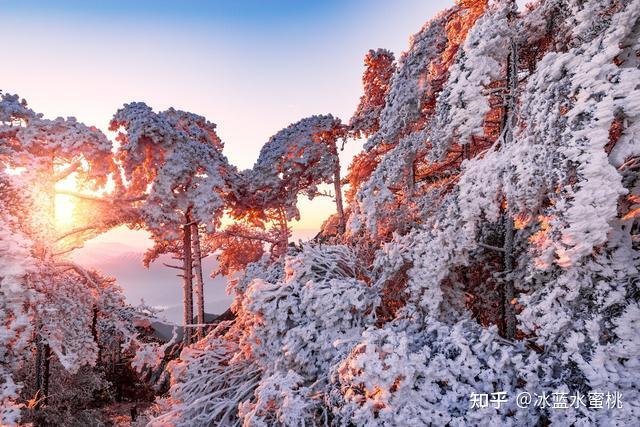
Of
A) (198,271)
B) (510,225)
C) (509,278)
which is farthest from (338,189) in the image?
(509,278)

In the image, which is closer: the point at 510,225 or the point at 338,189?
the point at 510,225

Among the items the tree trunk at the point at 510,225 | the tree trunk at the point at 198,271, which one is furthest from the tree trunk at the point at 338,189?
the tree trunk at the point at 510,225

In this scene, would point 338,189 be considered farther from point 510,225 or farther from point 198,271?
point 510,225

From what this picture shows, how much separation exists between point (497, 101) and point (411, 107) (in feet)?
5.36

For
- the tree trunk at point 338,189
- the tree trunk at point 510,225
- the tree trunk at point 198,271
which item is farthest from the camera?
the tree trunk at point 338,189

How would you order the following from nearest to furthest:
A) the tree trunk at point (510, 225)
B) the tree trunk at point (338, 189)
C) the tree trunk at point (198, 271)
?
the tree trunk at point (510, 225) < the tree trunk at point (198, 271) < the tree trunk at point (338, 189)

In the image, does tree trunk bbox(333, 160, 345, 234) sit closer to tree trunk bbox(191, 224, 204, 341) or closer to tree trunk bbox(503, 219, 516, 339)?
tree trunk bbox(191, 224, 204, 341)

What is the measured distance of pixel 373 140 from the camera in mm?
7680

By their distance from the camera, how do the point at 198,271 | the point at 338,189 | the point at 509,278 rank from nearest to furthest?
the point at 509,278 < the point at 198,271 < the point at 338,189

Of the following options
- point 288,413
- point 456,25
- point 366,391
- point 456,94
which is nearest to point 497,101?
point 456,94

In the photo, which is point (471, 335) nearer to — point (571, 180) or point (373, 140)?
point (571, 180)

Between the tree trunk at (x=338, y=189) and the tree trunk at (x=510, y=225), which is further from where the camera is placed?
the tree trunk at (x=338, y=189)

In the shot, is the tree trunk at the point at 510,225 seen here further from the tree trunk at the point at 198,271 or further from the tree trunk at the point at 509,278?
Result: the tree trunk at the point at 198,271

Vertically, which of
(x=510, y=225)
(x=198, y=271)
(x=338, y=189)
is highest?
(x=338, y=189)
